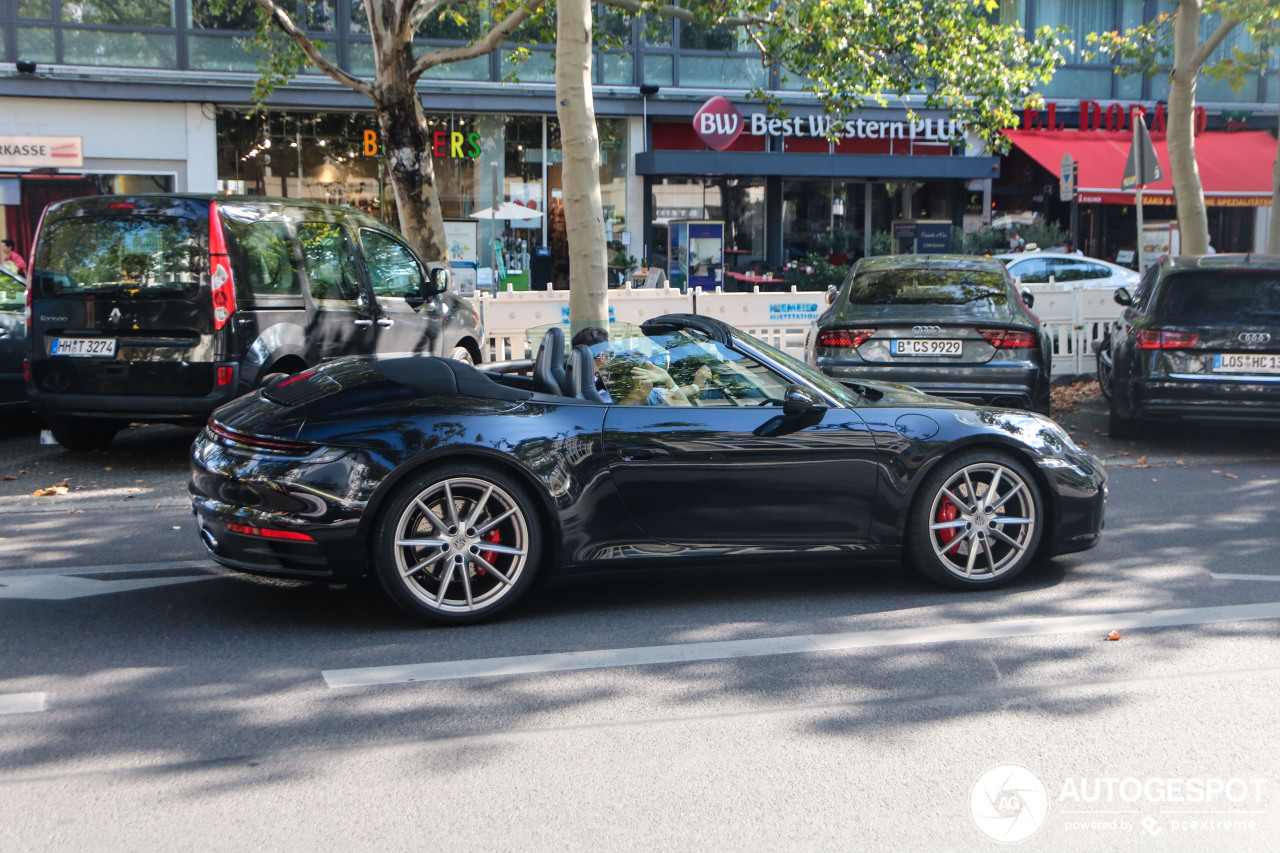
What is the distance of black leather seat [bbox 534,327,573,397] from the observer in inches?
208

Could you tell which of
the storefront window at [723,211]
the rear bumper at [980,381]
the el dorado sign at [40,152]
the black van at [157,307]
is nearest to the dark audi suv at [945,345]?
the rear bumper at [980,381]

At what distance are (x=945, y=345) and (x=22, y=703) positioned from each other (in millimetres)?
6749

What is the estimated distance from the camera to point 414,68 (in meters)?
13.2

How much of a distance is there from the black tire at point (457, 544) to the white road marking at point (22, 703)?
49.9 inches

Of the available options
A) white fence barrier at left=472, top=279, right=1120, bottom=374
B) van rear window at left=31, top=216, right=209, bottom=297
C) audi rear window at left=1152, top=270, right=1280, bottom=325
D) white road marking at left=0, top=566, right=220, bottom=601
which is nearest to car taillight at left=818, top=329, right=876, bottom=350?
audi rear window at left=1152, top=270, right=1280, bottom=325

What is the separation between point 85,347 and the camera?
8.22 metres

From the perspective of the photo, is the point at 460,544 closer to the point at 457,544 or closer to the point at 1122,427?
the point at 457,544

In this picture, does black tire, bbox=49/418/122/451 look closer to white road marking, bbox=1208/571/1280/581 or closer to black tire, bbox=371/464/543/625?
black tire, bbox=371/464/543/625

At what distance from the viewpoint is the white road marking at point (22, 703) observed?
3959 millimetres

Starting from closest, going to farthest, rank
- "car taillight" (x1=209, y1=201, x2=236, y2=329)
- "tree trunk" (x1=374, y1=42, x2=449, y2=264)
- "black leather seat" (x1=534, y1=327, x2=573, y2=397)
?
"black leather seat" (x1=534, y1=327, x2=573, y2=397) → "car taillight" (x1=209, y1=201, x2=236, y2=329) → "tree trunk" (x1=374, y1=42, x2=449, y2=264)

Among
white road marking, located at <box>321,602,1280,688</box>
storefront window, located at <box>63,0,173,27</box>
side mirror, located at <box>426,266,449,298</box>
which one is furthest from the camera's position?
storefront window, located at <box>63,0,173,27</box>

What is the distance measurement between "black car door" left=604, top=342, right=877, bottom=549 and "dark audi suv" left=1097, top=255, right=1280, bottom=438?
510cm

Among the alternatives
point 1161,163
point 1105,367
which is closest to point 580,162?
point 1105,367

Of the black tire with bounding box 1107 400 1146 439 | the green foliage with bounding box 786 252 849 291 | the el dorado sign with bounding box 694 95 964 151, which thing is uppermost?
the el dorado sign with bounding box 694 95 964 151
